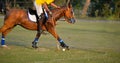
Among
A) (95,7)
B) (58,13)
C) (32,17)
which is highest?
(58,13)

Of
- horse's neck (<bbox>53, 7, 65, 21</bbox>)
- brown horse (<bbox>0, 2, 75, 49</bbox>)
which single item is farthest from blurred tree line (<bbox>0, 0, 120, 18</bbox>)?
horse's neck (<bbox>53, 7, 65, 21</bbox>)

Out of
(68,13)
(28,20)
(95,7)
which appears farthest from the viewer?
(95,7)

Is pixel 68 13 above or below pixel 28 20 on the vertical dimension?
above

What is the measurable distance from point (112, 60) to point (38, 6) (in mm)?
4553

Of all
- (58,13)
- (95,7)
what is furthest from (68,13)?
(95,7)

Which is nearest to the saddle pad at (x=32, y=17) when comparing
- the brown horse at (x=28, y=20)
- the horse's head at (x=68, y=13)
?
the brown horse at (x=28, y=20)

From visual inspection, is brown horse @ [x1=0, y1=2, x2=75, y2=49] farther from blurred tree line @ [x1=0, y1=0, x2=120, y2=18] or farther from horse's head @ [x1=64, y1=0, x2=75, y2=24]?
blurred tree line @ [x1=0, y1=0, x2=120, y2=18]

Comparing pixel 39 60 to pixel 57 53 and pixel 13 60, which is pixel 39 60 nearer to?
pixel 13 60

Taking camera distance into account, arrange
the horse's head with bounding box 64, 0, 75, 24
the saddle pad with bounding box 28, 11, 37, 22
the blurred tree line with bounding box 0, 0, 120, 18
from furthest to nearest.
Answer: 1. the blurred tree line with bounding box 0, 0, 120, 18
2. the saddle pad with bounding box 28, 11, 37, 22
3. the horse's head with bounding box 64, 0, 75, 24

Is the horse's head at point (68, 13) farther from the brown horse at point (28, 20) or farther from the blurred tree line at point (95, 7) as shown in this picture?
the blurred tree line at point (95, 7)

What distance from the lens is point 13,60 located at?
44.2 feet

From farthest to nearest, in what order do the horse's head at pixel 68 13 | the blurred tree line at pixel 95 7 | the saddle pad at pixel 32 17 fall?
1. the blurred tree line at pixel 95 7
2. the saddle pad at pixel 32 17
3. the horse's head at pixel 68 13

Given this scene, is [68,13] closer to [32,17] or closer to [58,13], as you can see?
[58,13]

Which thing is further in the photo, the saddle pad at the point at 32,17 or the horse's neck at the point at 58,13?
the saddle pad at the point at 32,17
